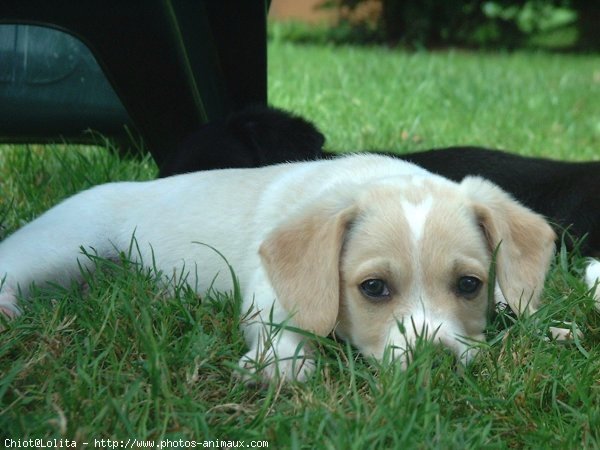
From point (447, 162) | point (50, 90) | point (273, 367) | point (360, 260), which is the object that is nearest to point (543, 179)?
point (447, 162)

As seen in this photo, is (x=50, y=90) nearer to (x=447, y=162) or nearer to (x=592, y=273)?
(x=447, y=162)

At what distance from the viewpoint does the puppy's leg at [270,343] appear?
2.85 meters

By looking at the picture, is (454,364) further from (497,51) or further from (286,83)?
(497,51)

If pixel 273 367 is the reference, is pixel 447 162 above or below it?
below

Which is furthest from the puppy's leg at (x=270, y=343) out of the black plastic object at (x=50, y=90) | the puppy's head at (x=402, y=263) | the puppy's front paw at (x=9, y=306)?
the black plastic object at (x=50, y=90)

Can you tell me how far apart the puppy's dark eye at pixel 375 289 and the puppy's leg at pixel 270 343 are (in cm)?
26

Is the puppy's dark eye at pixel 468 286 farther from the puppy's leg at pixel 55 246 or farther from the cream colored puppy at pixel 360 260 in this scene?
the puppy's leg at pixel 55 246

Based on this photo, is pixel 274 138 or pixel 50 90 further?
pixel 50 90

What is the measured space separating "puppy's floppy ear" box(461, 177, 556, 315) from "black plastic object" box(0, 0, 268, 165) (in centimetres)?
252

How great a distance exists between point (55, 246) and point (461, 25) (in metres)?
14.3

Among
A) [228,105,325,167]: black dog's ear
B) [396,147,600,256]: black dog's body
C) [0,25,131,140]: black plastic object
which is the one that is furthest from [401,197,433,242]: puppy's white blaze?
[0,25,131,140]: black plastic object

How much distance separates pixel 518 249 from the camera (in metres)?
3.10

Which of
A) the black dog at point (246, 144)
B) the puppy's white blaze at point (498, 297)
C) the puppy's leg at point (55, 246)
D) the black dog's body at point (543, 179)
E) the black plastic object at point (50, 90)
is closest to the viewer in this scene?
the puppy's white blaze at point (498, 297)

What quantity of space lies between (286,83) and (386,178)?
5877 mm
